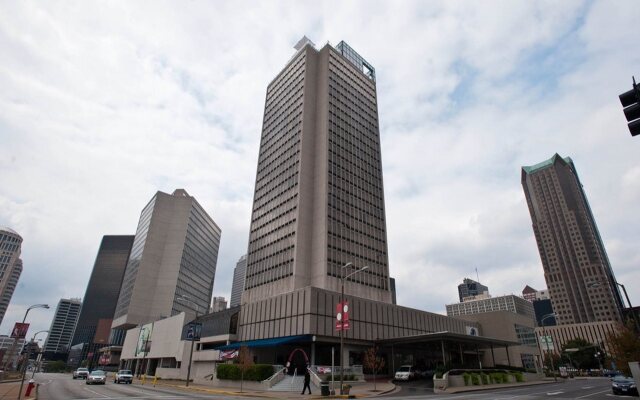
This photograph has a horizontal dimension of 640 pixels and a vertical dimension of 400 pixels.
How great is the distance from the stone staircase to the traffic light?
34719 millimetres

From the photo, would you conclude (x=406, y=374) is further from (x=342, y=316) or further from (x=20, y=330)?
(x=20, y=330)

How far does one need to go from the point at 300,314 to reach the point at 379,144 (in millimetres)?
64514

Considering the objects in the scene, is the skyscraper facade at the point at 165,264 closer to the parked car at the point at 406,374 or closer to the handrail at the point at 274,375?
the handrail at the point at 274,375

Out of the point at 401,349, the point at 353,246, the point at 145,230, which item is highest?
the point at 145,230

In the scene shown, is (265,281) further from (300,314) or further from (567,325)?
(567,325)

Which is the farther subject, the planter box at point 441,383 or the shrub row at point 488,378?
the shrub row at point 488,378

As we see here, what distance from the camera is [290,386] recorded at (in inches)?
1506

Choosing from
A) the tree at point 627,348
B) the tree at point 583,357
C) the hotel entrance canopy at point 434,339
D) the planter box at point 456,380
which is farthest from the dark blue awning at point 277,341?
the tree at point 583,357

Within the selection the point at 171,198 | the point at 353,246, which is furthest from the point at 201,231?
the point at 353,246

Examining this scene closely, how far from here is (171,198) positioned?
154625 millimetres

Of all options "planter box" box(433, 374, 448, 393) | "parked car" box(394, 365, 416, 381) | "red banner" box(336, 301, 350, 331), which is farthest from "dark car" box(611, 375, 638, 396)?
"red banner" box(336, 301, 350, 331)

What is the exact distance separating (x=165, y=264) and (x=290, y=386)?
402 ft

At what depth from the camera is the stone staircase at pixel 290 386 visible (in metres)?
37.3

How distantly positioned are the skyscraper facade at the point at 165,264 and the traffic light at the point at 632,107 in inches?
5695
